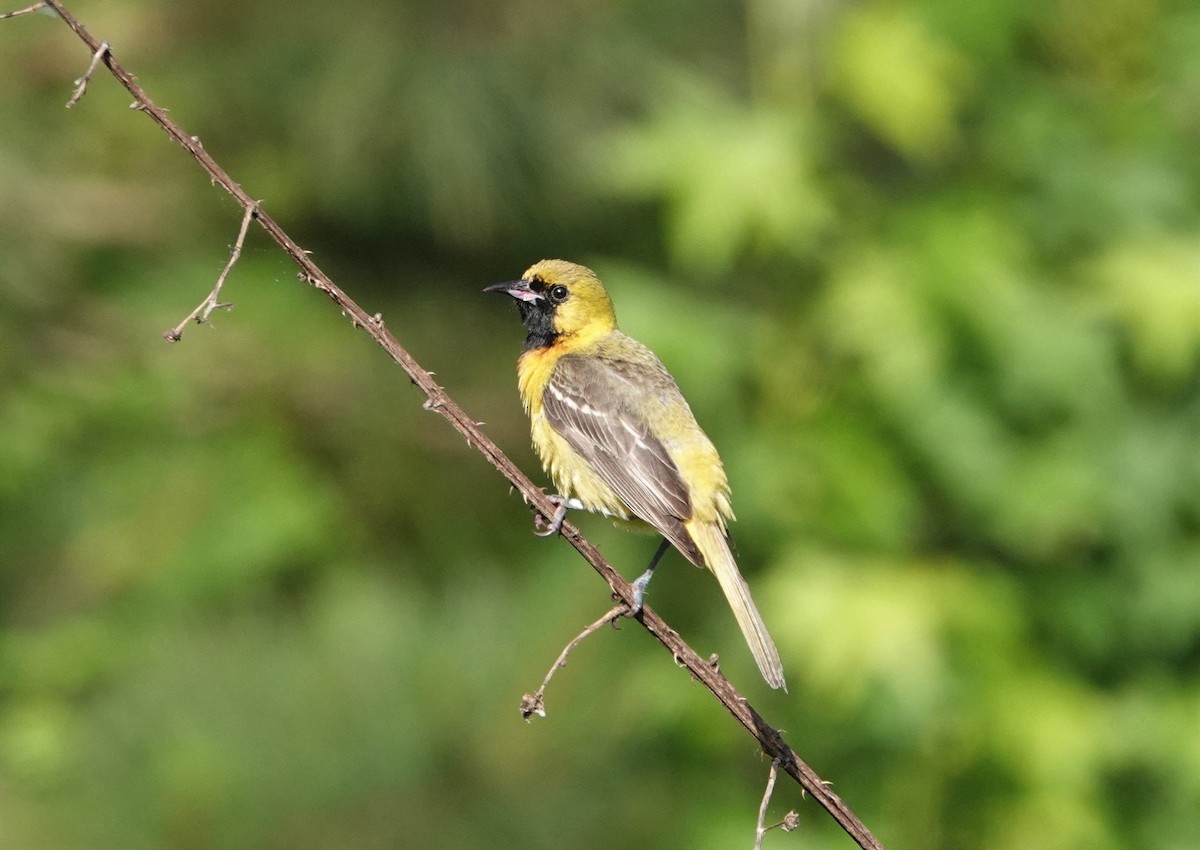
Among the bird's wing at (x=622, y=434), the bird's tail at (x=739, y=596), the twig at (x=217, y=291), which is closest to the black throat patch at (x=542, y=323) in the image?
the bird's wing at (x=622, y=434)

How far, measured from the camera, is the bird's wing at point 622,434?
4.49 m

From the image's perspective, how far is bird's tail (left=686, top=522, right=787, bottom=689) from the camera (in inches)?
154

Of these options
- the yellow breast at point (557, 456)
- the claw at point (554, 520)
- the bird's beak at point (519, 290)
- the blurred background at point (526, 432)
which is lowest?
the claw at point (554, 520)

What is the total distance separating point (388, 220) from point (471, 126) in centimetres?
74

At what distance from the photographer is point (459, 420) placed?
10.3 feet

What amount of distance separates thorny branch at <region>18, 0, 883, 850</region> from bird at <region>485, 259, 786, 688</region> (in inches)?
37.6

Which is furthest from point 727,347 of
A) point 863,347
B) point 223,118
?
point 223,118

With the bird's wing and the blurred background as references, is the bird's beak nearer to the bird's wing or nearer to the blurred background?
the bird's wing

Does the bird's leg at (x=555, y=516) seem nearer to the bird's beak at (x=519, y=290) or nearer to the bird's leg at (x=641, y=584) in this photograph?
the bird's leg at (x=641, y=584)

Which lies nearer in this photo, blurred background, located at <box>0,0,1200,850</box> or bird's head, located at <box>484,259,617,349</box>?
bird's head, located at <box>484,259,617,349</box>

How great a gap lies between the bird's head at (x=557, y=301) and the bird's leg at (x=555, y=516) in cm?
69

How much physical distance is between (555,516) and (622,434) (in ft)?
4.27

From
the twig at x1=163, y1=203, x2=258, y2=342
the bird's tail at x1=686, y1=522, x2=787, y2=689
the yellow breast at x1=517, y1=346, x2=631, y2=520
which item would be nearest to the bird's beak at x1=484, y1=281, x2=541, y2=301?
the yellow breast at x1=517, y1=346, x2=631, y2=520

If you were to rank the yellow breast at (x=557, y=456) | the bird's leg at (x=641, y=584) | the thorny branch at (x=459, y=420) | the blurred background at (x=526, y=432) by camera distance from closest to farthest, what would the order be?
the thorny branch at (x=459, y=420)
the bird's leg at (x=641, y=584)
the yellow breast at (x=557, y=456)
the blurred background at (x=526, y=432)
